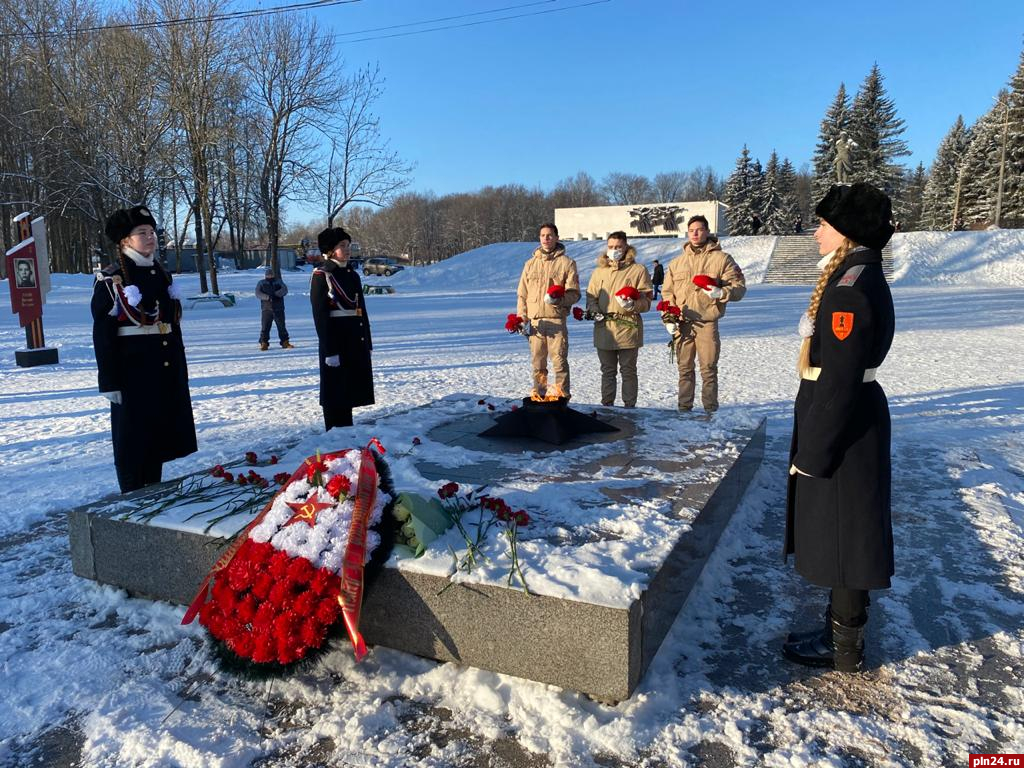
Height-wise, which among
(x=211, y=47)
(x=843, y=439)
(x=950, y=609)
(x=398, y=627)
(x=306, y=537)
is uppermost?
(x=211, y=47)

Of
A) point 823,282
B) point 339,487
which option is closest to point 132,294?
point 339,487

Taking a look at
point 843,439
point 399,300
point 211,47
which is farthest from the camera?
point 399,300

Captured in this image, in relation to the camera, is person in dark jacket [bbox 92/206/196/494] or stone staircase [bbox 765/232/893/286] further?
stone staircase [bbox 765/232/893/286]

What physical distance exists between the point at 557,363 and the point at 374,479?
4256 millimetres

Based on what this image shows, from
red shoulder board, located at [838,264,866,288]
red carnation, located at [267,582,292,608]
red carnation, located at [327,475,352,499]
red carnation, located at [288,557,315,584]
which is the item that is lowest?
red carnation, located at [267,582,292,608]

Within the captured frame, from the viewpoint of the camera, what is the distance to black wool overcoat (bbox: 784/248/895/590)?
2.57 m

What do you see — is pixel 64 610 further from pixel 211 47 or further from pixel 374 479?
pixel 211 47

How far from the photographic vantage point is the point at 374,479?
3154mm

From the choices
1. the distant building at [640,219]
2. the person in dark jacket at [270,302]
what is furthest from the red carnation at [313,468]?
the distant building at [640,219]

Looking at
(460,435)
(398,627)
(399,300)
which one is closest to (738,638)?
(398,627)

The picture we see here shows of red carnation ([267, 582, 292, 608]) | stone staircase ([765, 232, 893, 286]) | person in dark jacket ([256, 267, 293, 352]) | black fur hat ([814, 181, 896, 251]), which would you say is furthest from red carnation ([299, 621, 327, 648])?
stone staircase ([765, 232, 893, 286])

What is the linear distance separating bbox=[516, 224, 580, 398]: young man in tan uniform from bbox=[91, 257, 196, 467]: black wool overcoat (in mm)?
3462

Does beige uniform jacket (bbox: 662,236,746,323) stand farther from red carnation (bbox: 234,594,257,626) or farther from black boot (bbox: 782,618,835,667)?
red carnation (bbox: 234,594,257,626)

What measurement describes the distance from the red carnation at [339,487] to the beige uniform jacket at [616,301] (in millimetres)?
4116
